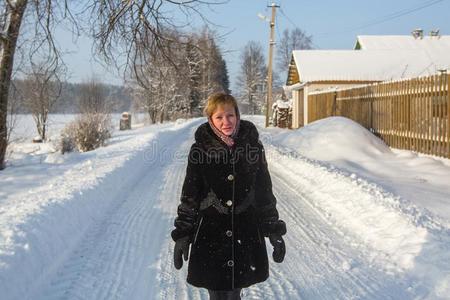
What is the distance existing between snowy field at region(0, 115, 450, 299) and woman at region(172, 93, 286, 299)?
1.24 meters

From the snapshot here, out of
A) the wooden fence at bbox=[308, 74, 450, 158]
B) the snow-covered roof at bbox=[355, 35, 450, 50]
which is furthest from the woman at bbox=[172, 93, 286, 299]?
the snow-covered roof at bbox=[355, 35, 450, 50]

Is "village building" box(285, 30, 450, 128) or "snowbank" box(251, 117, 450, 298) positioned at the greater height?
"village building" box(285, 30, 450, 128)

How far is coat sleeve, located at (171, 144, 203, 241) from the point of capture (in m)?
3.00

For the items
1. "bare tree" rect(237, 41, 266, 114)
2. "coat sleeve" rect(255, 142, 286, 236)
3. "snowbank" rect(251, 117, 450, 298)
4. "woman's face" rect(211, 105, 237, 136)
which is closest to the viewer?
"woman's face" rect(211, 105, 237, 136)

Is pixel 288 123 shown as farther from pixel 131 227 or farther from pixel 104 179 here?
pixel 131 227

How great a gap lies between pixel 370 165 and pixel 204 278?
9.43 metres

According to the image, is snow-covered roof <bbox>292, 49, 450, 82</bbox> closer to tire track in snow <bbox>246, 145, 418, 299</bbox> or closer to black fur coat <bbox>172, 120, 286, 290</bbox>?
tire track in snow <bbox>246, 145, 418, 299</bbox>

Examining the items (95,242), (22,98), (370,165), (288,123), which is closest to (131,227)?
(95,242)

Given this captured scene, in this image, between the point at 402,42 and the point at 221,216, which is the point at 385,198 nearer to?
the point at 221,216

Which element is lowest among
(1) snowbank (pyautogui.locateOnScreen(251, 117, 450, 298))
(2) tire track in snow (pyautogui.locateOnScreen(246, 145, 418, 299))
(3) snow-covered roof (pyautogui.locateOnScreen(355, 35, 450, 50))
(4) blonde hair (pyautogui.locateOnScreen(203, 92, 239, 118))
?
(2) tire track in snow (pyautogui.locateOnScreen(246, 145, 418, 299))

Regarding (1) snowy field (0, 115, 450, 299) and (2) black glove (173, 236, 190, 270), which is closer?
(2) black glove (173, 236, 190, 270)

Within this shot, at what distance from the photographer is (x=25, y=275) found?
4.15 m

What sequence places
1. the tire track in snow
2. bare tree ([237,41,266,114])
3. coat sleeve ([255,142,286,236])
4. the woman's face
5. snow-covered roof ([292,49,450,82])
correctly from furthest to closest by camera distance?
bare tree ([237,41,266,114])
snow-covered roof ([292,49,450,82])
the tire track in snow
coat sleeve ([255,142,286,236])
the woman's face

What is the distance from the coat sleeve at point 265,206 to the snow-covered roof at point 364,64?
87.3ft
